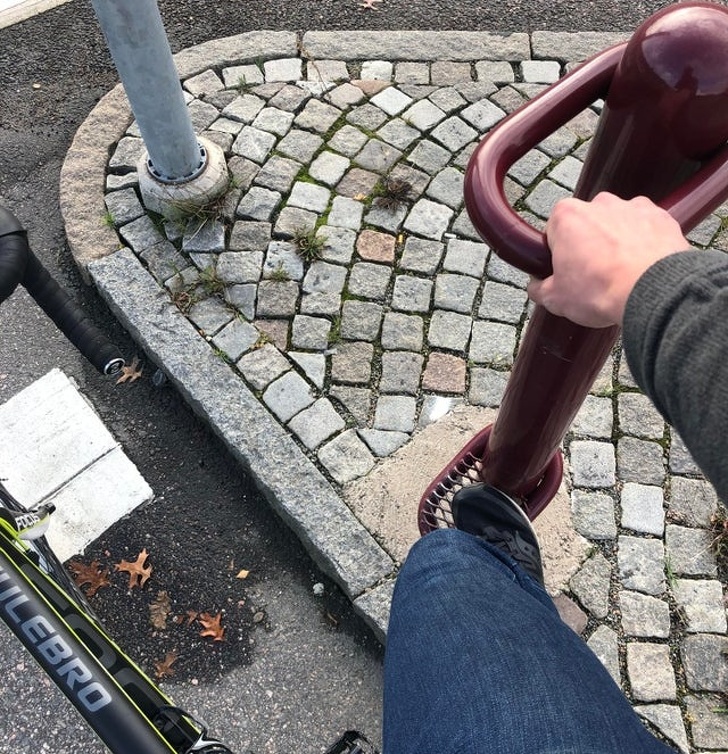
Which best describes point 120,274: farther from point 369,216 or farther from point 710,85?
point 710,85

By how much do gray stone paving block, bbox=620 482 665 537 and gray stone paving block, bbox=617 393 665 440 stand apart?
0.23m

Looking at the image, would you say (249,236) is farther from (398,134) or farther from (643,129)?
(643,129)

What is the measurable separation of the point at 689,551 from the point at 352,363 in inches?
59.5

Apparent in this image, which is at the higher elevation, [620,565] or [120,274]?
[120,274]

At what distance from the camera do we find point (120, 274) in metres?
3.29

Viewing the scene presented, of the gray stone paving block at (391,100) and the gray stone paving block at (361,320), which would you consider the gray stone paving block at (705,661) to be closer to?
the gray stone paving block at (361,320)

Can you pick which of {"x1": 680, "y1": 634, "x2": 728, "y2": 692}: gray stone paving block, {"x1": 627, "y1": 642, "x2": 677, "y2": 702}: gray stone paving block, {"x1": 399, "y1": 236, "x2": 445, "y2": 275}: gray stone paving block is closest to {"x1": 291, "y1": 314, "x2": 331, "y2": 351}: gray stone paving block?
{"x1": 399, "y1": 236, "x2": 445, "y2": 275}: gray stone paving block

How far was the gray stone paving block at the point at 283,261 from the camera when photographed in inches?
128

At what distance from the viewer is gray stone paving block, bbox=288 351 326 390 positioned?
302 cm

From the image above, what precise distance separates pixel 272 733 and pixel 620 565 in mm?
1410

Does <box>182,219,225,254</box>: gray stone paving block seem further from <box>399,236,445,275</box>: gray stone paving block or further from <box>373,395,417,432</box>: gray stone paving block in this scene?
<box>373,395,417,432</box>: gray stone paving block

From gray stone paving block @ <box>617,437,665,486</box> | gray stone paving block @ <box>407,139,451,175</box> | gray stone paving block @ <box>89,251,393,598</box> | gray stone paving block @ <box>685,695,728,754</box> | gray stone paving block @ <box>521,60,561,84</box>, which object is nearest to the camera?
gray stone paving block @ <box>685,695,728,754</box>

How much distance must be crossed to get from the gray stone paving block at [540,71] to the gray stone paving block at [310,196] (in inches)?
55.2

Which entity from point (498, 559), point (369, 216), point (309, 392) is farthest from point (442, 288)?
point (498, 559)
